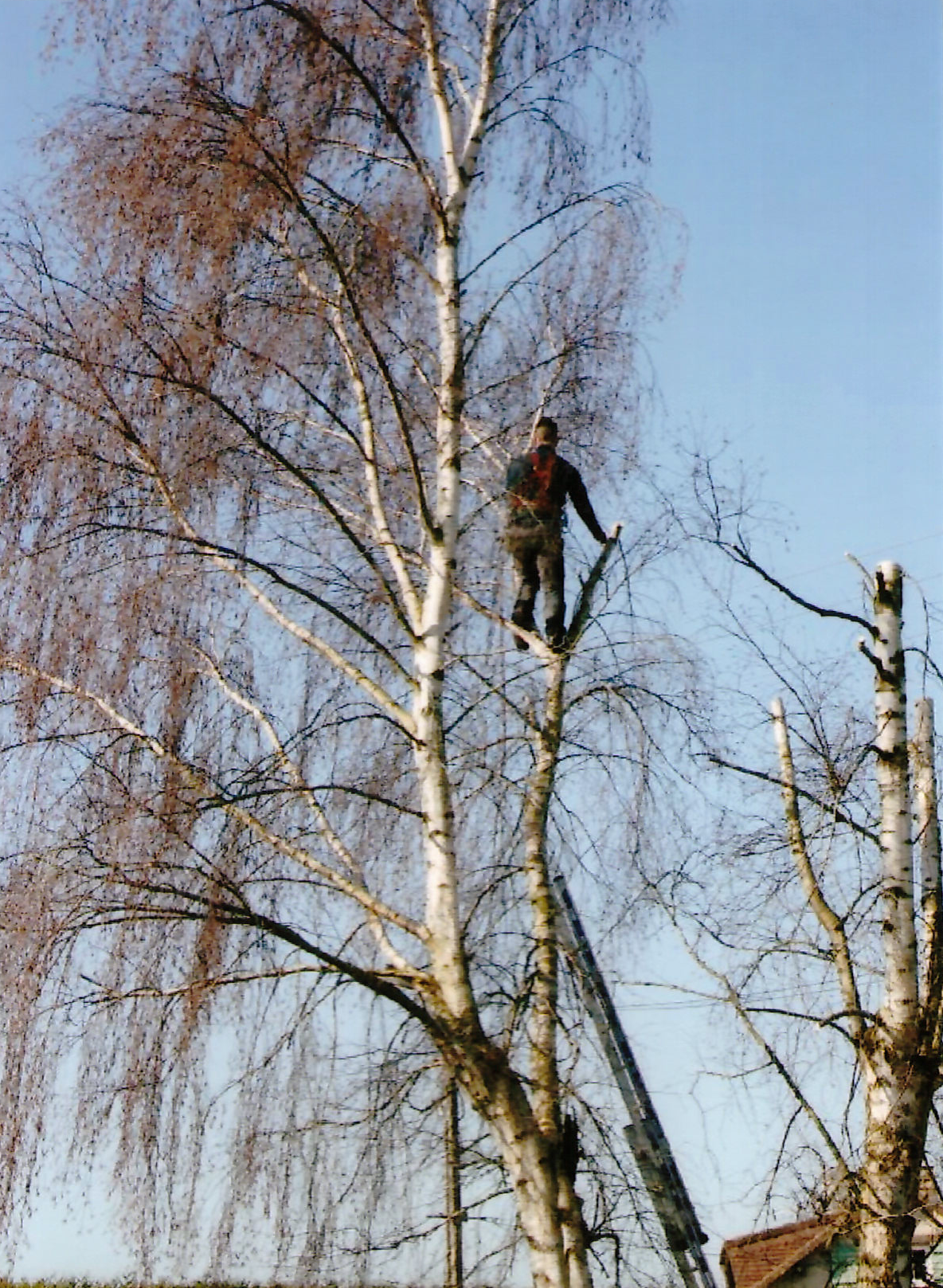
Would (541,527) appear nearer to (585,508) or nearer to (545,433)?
(585,508)

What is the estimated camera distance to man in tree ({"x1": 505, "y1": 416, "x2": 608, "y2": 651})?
8.03m

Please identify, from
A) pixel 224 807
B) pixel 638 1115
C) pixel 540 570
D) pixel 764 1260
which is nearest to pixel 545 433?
pixel 540 570

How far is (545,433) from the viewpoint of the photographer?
835cm

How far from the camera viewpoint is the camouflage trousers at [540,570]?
8.03 meters

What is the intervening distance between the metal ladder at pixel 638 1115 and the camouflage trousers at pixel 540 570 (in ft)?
3.87

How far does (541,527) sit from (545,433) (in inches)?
23.2

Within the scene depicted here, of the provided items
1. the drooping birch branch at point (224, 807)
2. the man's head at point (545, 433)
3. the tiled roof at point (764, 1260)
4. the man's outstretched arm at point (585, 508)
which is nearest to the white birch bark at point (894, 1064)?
the man's outstretched arm at point (585, 508)

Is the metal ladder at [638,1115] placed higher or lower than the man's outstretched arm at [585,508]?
lower

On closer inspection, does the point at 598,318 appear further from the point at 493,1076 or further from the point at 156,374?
the point at 493,1076

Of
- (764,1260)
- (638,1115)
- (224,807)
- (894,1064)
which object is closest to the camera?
(224,807)

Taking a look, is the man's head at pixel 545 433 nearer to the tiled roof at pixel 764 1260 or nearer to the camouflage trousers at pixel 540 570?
the camouflage trousers at pixel 540 570

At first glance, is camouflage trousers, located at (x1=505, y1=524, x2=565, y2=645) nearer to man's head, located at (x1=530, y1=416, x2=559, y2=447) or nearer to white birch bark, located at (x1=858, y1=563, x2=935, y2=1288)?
man's head, located at (x1=530, y1=416, x2=559, y2=447)

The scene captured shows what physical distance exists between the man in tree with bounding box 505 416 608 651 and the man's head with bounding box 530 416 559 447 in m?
0.11

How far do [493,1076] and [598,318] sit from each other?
387 centimetres
